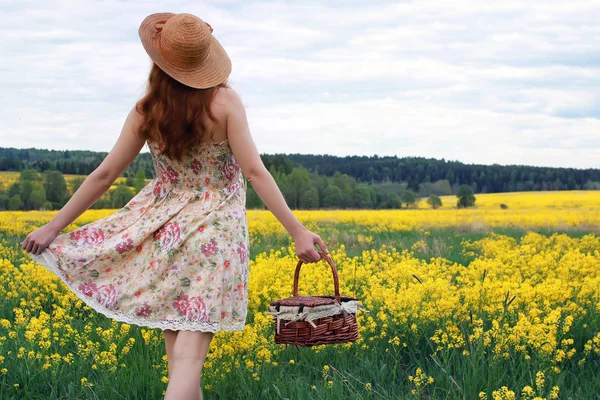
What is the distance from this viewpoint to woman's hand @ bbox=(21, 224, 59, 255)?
340 cm

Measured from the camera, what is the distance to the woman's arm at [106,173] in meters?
3.29

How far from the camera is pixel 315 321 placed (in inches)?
138

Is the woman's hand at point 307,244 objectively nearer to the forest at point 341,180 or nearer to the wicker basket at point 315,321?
the wicker basket at point 315,321

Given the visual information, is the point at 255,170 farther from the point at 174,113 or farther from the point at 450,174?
the point at 450,174

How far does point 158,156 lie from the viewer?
3.38 meters

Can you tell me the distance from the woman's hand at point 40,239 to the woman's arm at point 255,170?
3.19ft

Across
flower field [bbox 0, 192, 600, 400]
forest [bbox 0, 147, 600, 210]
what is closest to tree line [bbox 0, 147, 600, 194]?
forest [bbox 0, 147, 600, 210]

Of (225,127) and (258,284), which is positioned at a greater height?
(225,127)

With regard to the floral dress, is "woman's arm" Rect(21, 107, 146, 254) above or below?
above

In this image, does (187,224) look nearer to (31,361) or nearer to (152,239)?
(152,239)

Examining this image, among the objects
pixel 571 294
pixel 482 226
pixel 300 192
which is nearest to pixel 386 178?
pixel 300 192

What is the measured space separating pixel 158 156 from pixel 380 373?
184 cm

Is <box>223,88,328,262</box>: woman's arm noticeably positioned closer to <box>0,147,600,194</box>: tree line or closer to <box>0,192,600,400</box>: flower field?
<box>0,192,600,400</box>: flower field

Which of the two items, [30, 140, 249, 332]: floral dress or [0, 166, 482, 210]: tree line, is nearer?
[30, 140, 249, 332]: floral dress
